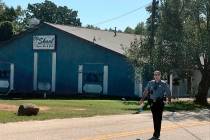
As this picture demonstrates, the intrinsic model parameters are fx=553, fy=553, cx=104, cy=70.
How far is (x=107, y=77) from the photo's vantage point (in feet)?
141

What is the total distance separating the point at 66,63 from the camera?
1812 inches

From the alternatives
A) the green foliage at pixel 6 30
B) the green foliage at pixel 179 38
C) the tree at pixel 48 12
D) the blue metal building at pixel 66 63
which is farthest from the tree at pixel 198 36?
the tree at pixel 48 12

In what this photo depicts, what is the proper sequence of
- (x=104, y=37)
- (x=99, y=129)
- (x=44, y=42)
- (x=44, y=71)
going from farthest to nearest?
1. (x=44, y=42)
2. (x=104, y=37)
3. (x=44, y=71)
4. (x=99, y=129)

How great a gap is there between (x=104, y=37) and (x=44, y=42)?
5.21 metres

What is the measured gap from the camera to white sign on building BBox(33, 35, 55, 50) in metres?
47.2

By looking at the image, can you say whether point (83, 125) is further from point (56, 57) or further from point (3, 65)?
point (3, 65)

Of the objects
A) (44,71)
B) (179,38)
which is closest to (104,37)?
(44,71)

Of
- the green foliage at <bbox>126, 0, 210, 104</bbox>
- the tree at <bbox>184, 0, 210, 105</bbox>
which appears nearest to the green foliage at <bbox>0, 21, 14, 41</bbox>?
the green foliage at <bbox>126, 0, 210, 104</bbox>

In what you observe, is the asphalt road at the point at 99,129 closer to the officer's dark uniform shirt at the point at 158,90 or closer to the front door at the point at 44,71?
the officer's dark uniform shirt at the point at 158,90

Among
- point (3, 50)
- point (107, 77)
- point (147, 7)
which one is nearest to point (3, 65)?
point (3, 50)

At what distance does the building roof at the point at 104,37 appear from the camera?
144ft

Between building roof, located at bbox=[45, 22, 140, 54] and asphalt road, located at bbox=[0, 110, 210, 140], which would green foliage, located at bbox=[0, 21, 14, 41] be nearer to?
building roof, located at bbox=[45, 22, 140, 54]

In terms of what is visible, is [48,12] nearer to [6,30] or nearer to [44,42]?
[6,30]

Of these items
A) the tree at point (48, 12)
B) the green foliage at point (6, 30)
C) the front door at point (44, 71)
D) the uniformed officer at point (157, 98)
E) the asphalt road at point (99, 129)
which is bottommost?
the asphalt road at point (99, 129)
